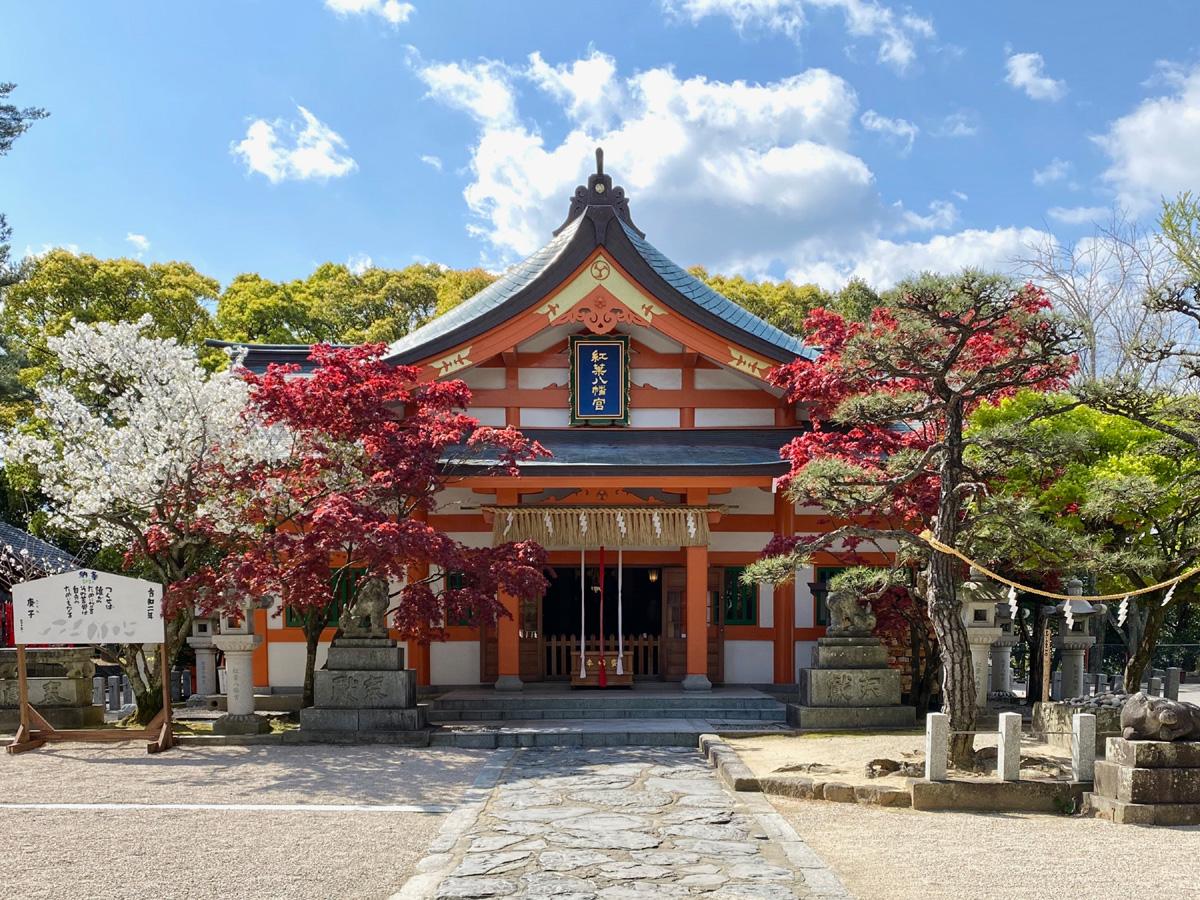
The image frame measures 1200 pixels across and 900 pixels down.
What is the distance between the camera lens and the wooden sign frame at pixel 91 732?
1259cm

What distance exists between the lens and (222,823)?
8.79 metres

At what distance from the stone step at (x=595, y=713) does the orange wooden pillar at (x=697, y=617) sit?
1353mm

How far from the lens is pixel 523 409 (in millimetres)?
18094

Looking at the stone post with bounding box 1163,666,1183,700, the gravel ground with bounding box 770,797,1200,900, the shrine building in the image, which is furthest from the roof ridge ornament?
the stone post with bounding box 1163,666,1183,700

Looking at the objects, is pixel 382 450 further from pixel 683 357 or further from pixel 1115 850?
pixel 1115 850

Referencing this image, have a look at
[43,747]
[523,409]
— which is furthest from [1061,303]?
[43,747]

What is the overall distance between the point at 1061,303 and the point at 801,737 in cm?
2028

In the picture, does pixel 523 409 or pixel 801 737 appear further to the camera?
pixel 523 409

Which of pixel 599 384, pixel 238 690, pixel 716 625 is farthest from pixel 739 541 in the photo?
pixel 238 690

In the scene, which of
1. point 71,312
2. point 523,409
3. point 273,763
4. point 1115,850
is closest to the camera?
point 1115,850

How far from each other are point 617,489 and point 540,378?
2644 mm

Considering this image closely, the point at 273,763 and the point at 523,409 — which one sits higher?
the point at 523,409

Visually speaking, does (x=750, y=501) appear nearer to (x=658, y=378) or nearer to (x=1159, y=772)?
(x=658, y=378)

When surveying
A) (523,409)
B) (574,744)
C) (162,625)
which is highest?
(523,409)
